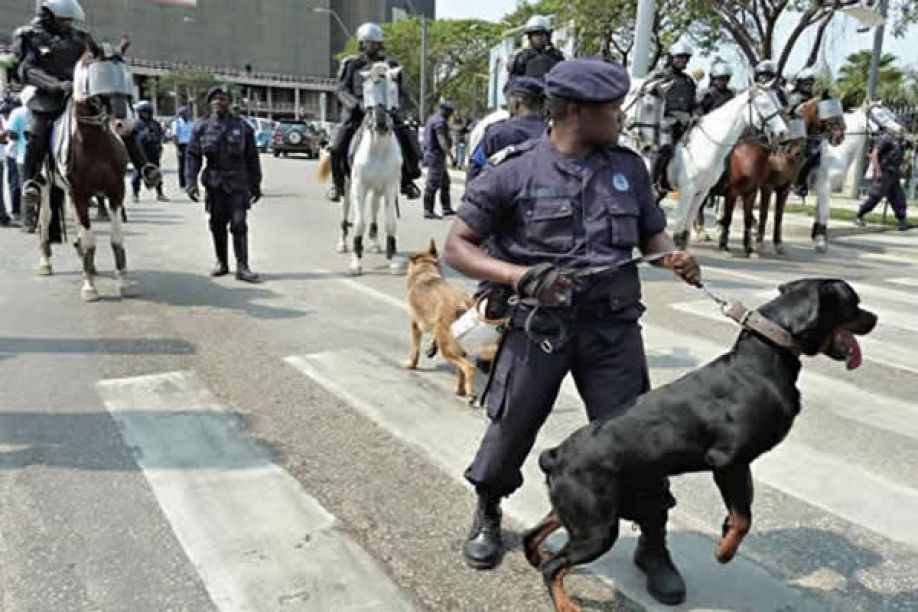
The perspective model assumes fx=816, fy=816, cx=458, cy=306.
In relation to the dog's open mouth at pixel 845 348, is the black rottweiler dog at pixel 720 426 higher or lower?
lower

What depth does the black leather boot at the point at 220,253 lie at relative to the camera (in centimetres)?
976

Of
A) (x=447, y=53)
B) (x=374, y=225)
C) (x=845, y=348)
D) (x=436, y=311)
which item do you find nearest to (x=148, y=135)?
(x=374, y=225)

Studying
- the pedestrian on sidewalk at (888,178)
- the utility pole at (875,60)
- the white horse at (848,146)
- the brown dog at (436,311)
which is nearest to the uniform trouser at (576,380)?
Answer: the brown dog at (436,311)

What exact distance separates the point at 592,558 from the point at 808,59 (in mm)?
21101

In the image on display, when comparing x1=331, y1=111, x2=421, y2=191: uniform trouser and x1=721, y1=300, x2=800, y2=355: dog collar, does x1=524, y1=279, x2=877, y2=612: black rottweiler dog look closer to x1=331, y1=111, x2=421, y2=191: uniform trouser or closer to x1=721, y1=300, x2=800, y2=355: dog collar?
x1=721, y1=300, x2=800, y2=355: dog collar

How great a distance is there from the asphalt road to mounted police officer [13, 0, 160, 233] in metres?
1.82

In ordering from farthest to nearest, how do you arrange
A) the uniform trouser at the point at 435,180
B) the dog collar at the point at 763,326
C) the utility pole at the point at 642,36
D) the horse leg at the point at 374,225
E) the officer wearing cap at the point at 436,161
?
1. the uniform trouser at the point at 435,180
2. the officer wearing cap at the point at 436,161
3. the utility pole at the point at 642,36
4. the horse leg at the point at 374,225
5. the dog collar at the point at 763,326

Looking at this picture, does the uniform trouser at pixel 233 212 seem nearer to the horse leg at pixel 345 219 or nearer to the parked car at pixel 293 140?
the horse leg at pixel 345 219

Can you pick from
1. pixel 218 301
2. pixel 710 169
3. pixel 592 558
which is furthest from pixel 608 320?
pixel 710 169

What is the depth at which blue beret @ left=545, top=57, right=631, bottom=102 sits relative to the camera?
294 centimetres

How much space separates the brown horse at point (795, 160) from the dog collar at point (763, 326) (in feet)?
32.1

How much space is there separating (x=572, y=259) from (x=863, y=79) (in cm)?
4099

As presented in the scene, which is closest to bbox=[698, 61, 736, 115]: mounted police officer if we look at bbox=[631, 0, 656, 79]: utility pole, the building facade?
bbox=[631, 0, 656, 79]: utility pole

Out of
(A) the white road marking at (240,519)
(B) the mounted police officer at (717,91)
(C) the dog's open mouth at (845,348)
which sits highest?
(B) the mounted police officer at (717,91)
